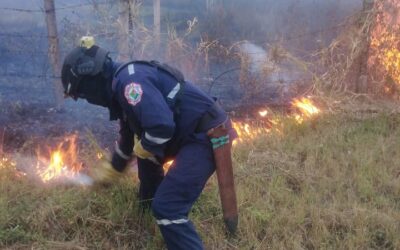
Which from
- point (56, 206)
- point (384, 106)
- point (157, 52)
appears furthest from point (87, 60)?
point (384, 106)

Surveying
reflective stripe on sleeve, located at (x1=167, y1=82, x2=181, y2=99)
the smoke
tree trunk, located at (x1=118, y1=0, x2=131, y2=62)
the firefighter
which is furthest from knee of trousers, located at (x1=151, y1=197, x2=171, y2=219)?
the smoke

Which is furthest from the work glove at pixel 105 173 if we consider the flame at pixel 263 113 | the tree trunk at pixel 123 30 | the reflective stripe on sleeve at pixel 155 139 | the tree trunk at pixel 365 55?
the tree trunk at pixel 365 55

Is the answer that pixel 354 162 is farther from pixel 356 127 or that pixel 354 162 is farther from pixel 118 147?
pixel 118 147

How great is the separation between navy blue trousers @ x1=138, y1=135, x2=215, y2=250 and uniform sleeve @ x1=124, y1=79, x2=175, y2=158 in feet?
1.13

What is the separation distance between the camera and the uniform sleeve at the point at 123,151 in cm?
379

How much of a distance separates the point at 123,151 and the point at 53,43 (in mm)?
3082

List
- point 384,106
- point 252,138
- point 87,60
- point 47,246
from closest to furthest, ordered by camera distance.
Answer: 1. point 87,60
2. point 47,246
3. point 252,138
4. point 384,106

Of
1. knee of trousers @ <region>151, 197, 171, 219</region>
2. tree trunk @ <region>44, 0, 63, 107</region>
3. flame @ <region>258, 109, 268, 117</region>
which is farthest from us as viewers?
flame @ <region>258, 109, 268, 117</region>

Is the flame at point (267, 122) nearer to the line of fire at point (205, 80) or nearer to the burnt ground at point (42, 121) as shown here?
the line of fire at point (205, 80)

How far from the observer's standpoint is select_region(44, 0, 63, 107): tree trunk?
614cm

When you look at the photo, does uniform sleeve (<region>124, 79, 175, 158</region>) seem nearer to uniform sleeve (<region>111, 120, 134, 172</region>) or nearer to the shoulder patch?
the shoulder patch

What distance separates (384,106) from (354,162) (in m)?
1.81

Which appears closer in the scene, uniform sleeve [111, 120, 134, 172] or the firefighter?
the firefighter

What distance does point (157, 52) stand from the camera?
686 cm
